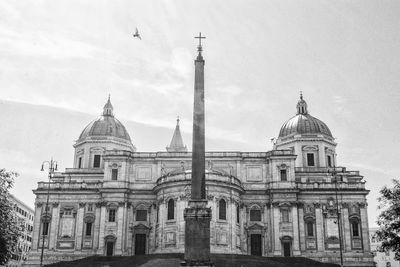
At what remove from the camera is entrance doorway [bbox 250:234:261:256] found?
56006mm

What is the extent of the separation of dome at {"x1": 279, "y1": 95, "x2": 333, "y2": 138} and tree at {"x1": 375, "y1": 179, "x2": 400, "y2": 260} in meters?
25.3

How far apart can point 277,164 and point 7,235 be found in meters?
31.4

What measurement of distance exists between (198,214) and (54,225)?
126 feet

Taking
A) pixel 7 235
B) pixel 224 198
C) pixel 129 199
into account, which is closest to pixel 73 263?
pixel 7 235

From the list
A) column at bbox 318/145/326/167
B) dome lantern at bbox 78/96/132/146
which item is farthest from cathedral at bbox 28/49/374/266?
dome lantern at bbox 78/96/132/146

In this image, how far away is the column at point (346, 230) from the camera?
56244 mm

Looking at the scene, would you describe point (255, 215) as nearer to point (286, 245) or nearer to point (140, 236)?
point (286, 245)

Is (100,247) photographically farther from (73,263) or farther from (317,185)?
(317,185)

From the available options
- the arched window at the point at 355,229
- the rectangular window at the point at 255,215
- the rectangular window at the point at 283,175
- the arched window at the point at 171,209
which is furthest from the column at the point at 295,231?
the arched window at the point at 171,209

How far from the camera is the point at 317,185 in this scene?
5856 centimetres

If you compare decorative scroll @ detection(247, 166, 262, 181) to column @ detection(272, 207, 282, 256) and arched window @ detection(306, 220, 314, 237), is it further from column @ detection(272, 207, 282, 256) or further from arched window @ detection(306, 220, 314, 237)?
arched window @ detection(306, 220, 314, 237)

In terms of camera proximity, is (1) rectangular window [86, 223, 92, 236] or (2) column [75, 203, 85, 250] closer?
(2) column [75, 203, 85, 250]

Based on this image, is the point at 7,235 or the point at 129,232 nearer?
the point at 7,235

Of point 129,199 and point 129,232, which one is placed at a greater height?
point 129,199
